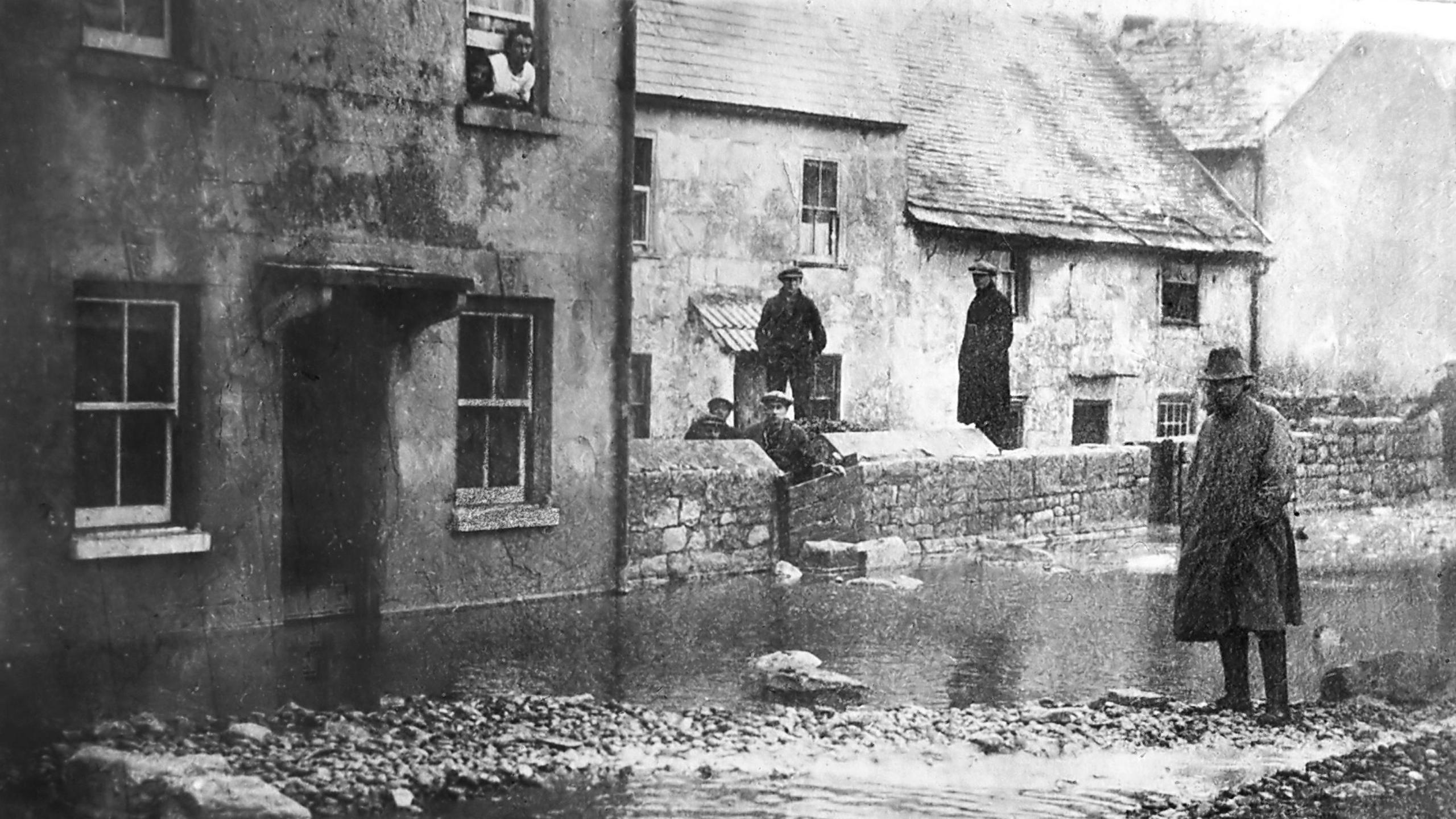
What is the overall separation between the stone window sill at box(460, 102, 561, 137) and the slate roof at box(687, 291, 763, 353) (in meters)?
0.92

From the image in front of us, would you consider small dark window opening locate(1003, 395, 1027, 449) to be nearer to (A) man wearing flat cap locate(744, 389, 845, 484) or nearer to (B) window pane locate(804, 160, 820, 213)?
(A) man wearing flat cap locate(744, 389, 845, 484)

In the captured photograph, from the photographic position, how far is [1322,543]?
605cm

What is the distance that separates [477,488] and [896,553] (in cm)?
207

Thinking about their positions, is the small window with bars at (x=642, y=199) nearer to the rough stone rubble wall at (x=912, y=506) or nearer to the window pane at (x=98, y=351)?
the rough stone rubble wall at (x=912, y=506)

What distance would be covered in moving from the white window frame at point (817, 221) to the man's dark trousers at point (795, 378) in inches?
16.3

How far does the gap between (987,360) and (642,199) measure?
162 centimetres

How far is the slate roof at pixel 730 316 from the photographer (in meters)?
4.88

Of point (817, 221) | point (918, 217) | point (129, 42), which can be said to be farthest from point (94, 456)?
point (918, 217)

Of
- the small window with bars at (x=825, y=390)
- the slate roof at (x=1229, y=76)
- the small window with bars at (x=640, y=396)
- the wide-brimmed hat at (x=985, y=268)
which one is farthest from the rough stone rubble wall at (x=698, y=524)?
the slate roof at (x=1229, y=76)

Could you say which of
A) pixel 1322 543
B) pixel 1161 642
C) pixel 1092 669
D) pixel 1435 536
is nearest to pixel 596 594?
pixel 1092 669

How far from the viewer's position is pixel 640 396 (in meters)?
5.03

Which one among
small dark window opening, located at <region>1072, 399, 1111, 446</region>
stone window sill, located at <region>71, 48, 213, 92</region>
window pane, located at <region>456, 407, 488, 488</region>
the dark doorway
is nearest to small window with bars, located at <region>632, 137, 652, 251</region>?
window pane, located at <region>456, 407, 488, 488</region>

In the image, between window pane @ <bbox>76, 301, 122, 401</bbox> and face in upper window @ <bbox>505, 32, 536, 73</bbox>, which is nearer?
window pane @ <bbox>76, 301, 122, 401</bbox>

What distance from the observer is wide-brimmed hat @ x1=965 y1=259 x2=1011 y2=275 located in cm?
559
